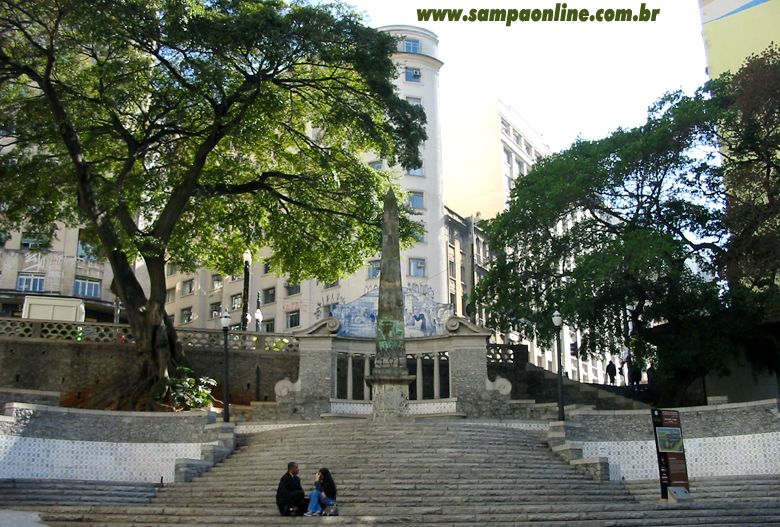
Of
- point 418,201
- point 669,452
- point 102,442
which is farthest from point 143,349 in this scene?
point 418,201

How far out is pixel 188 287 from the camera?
5766 centimetres

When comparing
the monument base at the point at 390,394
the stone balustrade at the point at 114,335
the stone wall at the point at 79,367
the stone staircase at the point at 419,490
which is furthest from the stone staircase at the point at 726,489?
the stone wall at the point at 79,367

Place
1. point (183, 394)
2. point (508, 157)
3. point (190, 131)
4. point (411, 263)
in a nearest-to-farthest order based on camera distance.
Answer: point (183, 394)
point (190, 131)
point (411, 263)
point (508, 157)

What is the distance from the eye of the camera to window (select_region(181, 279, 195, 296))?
57.1 meters

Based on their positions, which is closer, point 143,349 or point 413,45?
point 143,349

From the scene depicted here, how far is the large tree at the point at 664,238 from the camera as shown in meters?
28.0

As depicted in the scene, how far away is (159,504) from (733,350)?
821 inches

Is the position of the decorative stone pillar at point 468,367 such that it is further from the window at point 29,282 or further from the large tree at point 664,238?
the window at point 29,282

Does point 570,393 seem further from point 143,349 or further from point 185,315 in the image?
point 185,315

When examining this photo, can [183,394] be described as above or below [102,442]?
above

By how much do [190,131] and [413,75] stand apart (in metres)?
24.9

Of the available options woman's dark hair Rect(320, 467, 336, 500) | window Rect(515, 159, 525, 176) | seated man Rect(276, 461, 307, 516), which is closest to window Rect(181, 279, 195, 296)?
window Rect(515, 159, 525, 176)

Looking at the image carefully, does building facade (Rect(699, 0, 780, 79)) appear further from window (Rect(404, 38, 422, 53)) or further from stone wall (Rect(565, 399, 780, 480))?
stone wall (Rect(565, 399, 780, 480))

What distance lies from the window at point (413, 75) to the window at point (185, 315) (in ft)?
70.6
